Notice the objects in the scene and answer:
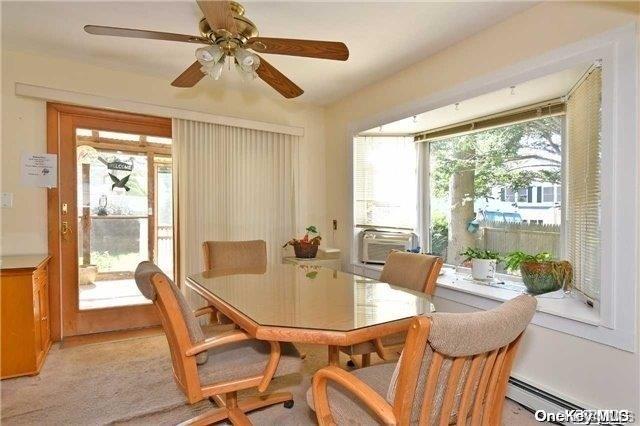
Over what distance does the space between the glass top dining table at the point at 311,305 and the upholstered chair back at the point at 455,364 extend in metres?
0.33

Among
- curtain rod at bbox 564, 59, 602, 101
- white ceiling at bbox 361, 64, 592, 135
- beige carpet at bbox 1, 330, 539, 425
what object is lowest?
beige carpet at bbox 1, 330, 539, 425

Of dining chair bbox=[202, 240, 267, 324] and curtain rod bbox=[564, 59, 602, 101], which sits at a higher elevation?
curtain rod bbox=[564, 59, 602, 101]

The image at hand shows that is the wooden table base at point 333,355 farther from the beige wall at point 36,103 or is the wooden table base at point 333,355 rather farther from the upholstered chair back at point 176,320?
the beige wall at point 36,103

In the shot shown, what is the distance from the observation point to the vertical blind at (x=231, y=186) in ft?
11.1

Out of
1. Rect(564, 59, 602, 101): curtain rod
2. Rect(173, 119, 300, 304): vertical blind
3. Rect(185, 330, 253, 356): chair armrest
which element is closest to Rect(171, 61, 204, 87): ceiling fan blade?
Rect(173, 119, 300, 304): vertical blind

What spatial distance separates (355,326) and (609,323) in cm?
135

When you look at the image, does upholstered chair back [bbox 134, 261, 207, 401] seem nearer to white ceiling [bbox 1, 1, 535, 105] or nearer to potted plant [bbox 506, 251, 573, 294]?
white ceiling [bbox 1, 1, 535, 105]

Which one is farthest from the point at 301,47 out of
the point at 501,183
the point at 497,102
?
the point at 501,183

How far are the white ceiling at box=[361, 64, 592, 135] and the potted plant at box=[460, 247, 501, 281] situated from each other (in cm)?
115

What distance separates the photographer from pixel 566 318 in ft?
6.22

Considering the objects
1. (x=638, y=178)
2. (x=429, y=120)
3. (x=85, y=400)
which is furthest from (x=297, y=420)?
(x=429, y=120)

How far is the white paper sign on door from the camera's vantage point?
285 cm

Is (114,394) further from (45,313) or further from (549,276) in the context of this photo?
(549,276)

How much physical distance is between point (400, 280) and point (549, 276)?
3.13ft
